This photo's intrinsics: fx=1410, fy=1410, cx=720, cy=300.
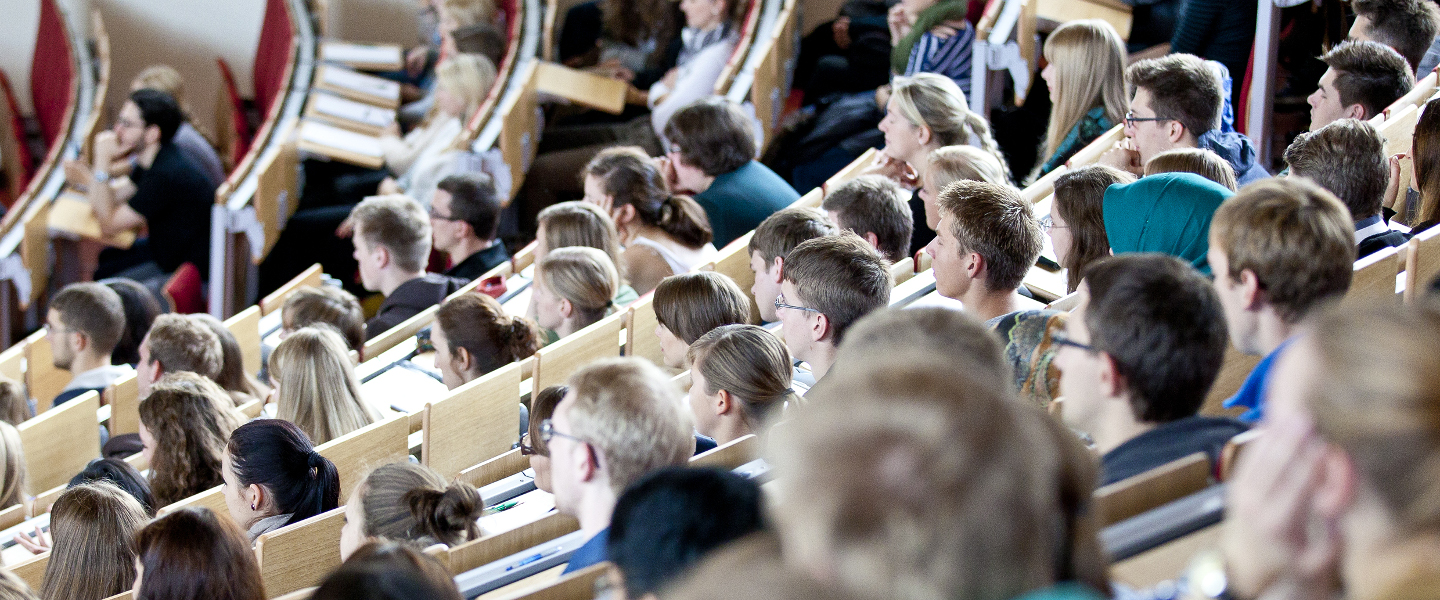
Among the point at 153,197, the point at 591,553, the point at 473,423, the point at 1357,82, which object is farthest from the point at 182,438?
the point at 153,197

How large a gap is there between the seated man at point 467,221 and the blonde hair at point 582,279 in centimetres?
104

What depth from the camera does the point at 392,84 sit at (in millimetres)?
5871

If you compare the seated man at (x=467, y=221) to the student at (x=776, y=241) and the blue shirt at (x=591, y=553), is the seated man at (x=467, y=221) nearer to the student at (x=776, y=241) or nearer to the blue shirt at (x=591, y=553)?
the student at (x=776, y=241)

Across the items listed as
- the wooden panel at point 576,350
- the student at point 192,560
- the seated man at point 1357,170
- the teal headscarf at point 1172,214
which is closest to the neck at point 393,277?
the wooden panel at point 576,350

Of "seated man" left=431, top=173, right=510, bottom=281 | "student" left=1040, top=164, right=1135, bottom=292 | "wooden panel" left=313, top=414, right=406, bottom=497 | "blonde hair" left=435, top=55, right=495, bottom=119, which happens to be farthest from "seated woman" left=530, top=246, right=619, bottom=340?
"blonde hair" left=435, top=55, right=495, bottom=119

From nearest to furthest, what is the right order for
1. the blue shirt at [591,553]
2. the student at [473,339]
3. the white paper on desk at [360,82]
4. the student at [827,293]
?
the blue shirt at [591,553], the student at [827,293], the student at [473,339], the white paper on desk at [360,82]

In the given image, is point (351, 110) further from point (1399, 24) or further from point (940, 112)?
point (1399, 24)

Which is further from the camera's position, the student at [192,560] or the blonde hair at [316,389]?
the blonde hair at [316,389]

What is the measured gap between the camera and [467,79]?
17.7 feet

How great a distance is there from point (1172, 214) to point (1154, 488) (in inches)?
38.2

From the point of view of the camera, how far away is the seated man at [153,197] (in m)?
5.53

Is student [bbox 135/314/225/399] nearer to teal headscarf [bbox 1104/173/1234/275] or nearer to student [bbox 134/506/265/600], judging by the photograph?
student [bbox 134/506/265/600]

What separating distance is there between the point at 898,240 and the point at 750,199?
893 millimetres

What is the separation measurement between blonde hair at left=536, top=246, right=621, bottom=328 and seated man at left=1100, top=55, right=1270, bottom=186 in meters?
1.25
